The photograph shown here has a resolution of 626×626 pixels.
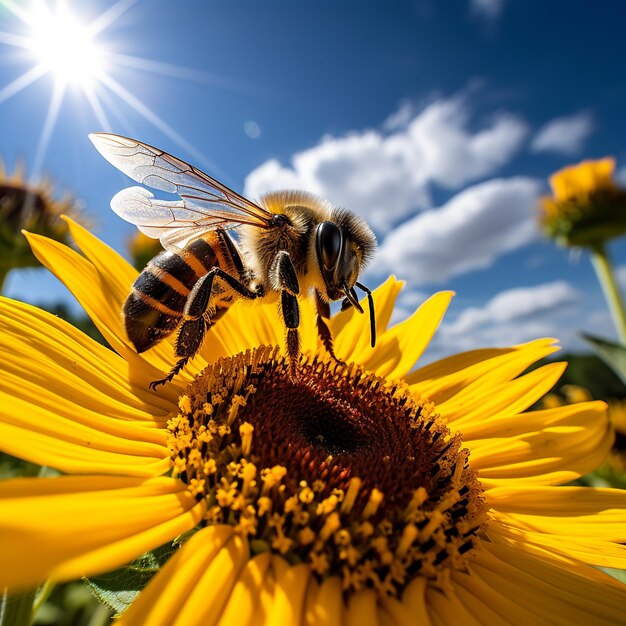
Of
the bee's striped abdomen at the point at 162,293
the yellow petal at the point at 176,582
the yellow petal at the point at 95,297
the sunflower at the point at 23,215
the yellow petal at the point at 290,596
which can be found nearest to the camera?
the yellow petal at the point at 176,582

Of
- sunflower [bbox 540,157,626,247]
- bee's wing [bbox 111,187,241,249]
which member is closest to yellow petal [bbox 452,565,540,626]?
bee's wing [bbox 111,187,241,249]

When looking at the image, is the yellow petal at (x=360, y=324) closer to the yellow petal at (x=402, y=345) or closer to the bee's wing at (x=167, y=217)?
the yellow petal at (x=402, y=345)

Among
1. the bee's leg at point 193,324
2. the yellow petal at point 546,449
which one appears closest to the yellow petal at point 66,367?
the bee's leg at point 193,324

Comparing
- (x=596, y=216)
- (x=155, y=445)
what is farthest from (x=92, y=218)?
(x=596, y=216)

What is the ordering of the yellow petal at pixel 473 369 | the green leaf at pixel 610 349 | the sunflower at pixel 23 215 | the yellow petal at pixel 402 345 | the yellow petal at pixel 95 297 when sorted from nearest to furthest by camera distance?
the yellow petal at pixel 95 297 < the yellow petal at pixel 473 369 < the yellow petal at pixel 402 345 < the green leaf at pixel 610 349 < the sunflower at pixel 23 215

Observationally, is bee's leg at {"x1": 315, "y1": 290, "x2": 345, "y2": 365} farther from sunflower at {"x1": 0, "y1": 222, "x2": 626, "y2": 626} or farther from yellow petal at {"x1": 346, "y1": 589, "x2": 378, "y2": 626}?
yellow petal at {"x1": 346, "y1": 589, "x2": 378, "y2": 626}

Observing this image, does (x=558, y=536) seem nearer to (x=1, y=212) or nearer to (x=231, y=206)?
(x=231, y=206)
